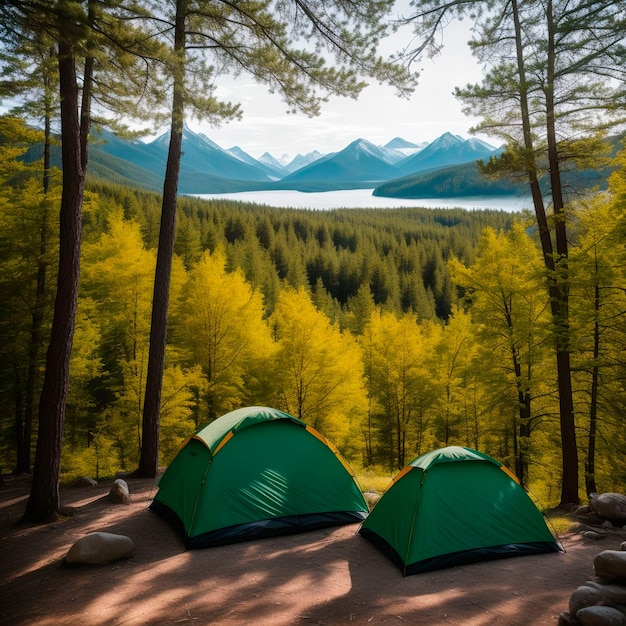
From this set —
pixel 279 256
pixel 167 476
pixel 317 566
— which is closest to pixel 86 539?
pixel 167 476

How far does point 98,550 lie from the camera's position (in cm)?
643

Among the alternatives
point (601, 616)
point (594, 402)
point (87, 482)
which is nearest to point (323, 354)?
point (594, 402)

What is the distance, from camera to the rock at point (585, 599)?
15.2 ft

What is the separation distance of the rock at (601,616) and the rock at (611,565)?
23.1 inches

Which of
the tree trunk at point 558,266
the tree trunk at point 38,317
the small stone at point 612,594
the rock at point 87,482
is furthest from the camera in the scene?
the tree trunk at point 38,317

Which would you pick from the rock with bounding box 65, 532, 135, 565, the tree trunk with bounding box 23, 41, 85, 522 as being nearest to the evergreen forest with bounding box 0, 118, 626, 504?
the tree trunk with bounding box 23, 41, 85, 522

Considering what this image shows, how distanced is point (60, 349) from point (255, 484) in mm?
4253

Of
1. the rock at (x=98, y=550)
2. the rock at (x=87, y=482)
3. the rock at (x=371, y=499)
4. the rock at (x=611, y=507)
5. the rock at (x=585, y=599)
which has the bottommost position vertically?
the rock at (x=87, y=482)

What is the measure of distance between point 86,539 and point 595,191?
509 inches

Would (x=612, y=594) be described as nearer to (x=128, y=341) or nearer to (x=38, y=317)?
(x=38, y=317)

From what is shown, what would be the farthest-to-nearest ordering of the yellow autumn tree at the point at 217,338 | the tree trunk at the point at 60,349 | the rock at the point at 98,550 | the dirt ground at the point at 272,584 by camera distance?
1. the yellow autumn tree at the point at 217,338
2. the tree trunk at the point at 60,349
3. the rock at the point at 98,550
4. the dirt ground at the point at 272,584

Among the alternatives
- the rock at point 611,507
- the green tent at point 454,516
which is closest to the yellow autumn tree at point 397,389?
the rock at point 611,507

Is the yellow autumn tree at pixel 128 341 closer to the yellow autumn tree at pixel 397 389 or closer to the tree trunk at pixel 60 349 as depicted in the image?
the tree trunk at pixel 60 349

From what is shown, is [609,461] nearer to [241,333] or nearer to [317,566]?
[317,566]
